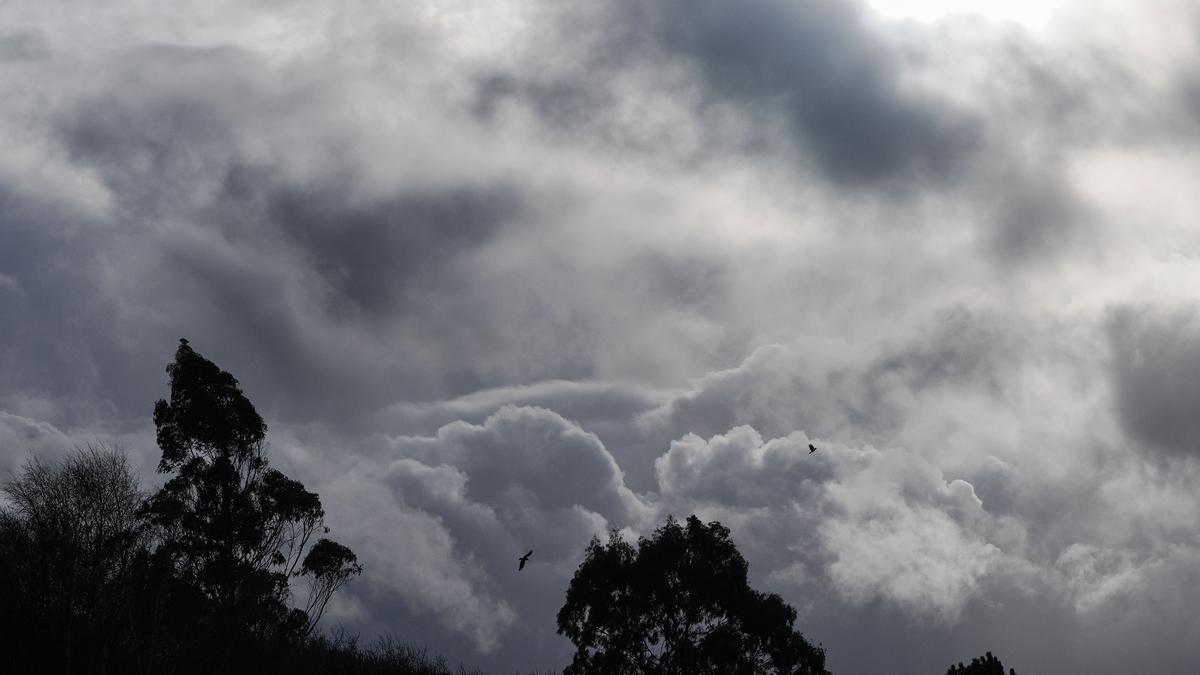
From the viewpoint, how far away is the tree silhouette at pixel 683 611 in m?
47.3

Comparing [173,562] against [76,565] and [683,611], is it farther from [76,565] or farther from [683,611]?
[683,611]

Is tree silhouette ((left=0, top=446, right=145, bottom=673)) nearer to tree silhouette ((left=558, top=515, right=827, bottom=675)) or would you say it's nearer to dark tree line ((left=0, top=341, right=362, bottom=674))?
dark tree line ((left=0, top=341, right=362, bottom=674))

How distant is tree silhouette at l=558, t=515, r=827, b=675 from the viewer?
4728 centimetres

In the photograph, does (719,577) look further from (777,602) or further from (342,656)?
(342,656)

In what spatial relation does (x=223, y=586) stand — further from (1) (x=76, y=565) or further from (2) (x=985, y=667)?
(2) (x=985, y=667)

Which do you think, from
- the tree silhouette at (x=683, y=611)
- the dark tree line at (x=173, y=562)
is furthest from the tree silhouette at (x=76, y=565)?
the tree silhouette at (x=683, y=611)

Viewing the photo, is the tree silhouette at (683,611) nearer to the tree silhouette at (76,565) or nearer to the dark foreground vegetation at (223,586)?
the dark foreground vegetation at (223,586)

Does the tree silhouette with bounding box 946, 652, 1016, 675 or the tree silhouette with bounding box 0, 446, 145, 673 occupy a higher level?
the tree silhouette with bounding box 946, 652, 1016, 675

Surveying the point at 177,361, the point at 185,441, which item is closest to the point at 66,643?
the point at 185,441

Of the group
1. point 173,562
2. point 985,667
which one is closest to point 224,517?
point 173,562

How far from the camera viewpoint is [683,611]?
1884 inches

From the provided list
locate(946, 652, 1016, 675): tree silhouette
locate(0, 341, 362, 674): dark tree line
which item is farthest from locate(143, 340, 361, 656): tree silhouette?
locate(946, 652, 1016, 675): tree silhouette

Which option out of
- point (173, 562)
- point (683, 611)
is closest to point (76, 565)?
point (173, 562)

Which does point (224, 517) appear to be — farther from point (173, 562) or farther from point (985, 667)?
point (985, 667)
